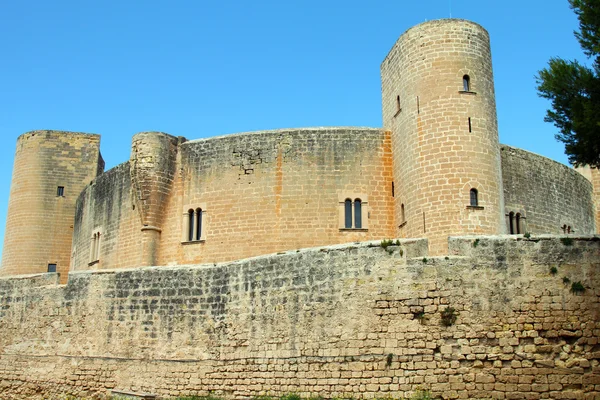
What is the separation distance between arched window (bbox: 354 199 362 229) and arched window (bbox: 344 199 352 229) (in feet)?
0.55

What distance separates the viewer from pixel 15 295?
18.7 metres

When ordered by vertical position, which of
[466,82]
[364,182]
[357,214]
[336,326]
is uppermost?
[466,82]

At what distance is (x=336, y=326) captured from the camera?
14016 millimetres

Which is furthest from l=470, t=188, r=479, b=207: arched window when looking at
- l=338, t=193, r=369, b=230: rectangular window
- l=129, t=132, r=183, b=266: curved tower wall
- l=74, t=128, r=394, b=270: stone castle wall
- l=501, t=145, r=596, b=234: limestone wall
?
l=129, t=132, r=183, b=266: curved tower wall

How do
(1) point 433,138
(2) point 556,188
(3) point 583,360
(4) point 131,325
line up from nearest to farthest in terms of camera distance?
(3) point 583,360, (4) point 131,325, (1) point 433,138, (2) point 556,188

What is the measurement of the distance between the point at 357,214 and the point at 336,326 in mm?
10024

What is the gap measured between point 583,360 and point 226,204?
14.7 m

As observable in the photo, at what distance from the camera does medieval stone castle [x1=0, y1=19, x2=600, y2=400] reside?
1273 cm

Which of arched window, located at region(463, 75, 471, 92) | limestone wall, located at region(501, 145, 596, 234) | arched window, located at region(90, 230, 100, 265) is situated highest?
arched window, located at region(463, 75, 471, 92)

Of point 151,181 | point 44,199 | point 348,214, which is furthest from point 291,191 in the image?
point 44,199

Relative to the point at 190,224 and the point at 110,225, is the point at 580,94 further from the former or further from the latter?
the point at 110,225

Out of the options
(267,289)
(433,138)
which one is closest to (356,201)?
(433,138)

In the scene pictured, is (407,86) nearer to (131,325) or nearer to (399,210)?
(399,210)

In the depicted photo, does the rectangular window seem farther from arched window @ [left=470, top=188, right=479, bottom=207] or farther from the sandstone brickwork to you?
the sandstone brickwork
